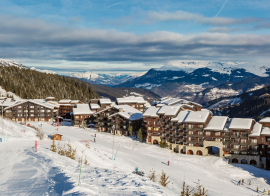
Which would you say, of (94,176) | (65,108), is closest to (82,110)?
(65,108)

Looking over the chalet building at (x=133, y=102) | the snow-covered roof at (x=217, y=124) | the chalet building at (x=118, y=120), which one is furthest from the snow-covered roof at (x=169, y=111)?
the chalet building at (x=133, y=102)

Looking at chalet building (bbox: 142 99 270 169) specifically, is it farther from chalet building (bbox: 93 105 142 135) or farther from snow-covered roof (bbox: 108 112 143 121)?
snow-covered roof (bbox: 108 112 143 121)

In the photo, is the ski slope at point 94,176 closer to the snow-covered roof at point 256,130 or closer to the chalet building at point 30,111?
the snow-covered roof at point 256,130

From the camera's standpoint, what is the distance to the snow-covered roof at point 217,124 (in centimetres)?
7556

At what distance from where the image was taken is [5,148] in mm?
37844

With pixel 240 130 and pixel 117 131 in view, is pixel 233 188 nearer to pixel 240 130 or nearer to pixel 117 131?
pixel 240 130

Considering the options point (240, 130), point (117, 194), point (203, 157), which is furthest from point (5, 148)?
point (240, 130)

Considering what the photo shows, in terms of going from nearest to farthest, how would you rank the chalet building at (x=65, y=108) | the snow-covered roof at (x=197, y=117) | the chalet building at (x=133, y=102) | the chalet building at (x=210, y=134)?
1. the chalet building at (x=210, y=134)
2. the snow-covered roof at (x=197, y=117)
3. the chalet building at (x=133, y=102)
4. the chalet building at (x=65, y=108)

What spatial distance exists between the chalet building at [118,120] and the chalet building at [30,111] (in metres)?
36.1

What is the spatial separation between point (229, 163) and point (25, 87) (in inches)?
6399

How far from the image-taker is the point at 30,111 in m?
126

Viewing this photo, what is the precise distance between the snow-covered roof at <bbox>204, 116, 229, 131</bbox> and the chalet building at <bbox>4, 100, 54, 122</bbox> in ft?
255

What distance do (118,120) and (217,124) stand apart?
36694mm

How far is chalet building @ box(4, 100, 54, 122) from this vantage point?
124m
